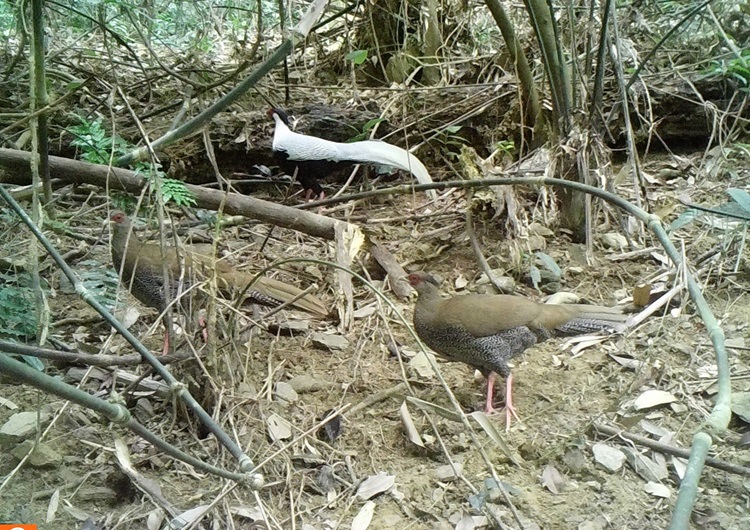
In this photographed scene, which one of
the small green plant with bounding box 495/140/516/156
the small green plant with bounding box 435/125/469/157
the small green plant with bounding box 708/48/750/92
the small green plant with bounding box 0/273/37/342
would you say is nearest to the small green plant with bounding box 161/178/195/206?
the small green plant with bounding box 0/273/37/342

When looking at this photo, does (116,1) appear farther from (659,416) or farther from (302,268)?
(659,416)

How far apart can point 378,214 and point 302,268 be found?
92 cm

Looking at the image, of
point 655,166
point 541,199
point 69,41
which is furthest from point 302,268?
point 69,41

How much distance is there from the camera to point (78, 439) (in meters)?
2.85

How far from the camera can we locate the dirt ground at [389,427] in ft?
8.36

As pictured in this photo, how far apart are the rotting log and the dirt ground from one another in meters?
0.50

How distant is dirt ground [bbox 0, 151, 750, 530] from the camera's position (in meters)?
2.55

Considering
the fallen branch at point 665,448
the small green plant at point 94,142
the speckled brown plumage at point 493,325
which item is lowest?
the fallen branch at point 665,448

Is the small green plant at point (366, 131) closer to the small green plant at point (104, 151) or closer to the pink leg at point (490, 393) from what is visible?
the small green plant at point (104, 151)

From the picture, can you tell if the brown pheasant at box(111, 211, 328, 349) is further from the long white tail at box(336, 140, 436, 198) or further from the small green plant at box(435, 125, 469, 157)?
the small green plant at box(435, 125, 469, 157)


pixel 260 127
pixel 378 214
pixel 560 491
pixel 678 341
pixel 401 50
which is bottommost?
pixel 560 491

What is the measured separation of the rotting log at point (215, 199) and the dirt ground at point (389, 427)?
0.50m

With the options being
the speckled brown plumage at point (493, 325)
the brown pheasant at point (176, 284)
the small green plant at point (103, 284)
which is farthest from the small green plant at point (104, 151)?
the speckled brown plumage at point (493, 325)

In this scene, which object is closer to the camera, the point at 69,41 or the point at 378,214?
the point at 378,214
